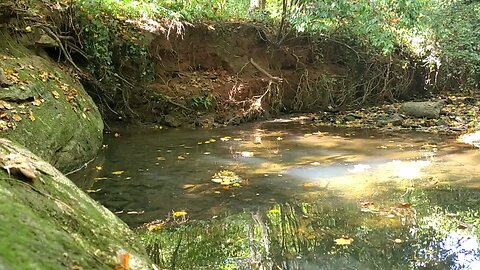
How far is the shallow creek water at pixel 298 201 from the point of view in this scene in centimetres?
322

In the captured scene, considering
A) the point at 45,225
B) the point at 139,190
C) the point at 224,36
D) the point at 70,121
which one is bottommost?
the point at 139,190

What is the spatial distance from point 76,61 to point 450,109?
9113 millimetres

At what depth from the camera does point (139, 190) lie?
16.0ft

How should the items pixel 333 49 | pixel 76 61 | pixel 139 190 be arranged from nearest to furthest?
pixel 139 190, pixel 76 61, pixel 333 49

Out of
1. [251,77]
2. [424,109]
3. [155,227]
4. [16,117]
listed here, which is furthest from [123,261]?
[251,77]

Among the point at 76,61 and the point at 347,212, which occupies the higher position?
the point at 76,61

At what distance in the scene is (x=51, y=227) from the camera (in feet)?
5.93

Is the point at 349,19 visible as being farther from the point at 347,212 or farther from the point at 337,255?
the point at 337,255

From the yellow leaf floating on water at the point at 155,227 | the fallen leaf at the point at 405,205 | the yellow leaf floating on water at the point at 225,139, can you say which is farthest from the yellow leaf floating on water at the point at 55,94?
the fallen leaf at the point at 405,205

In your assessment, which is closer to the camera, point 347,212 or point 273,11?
point 347,212

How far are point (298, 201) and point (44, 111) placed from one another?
10.9 feet

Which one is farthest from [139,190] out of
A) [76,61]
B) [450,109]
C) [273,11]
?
[450,109]

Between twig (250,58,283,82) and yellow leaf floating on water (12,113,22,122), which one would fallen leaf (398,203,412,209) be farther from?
twig (250,58,283,82)

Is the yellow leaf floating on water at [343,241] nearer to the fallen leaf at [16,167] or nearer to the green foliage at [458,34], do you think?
the fallen leaf at [16,167]
